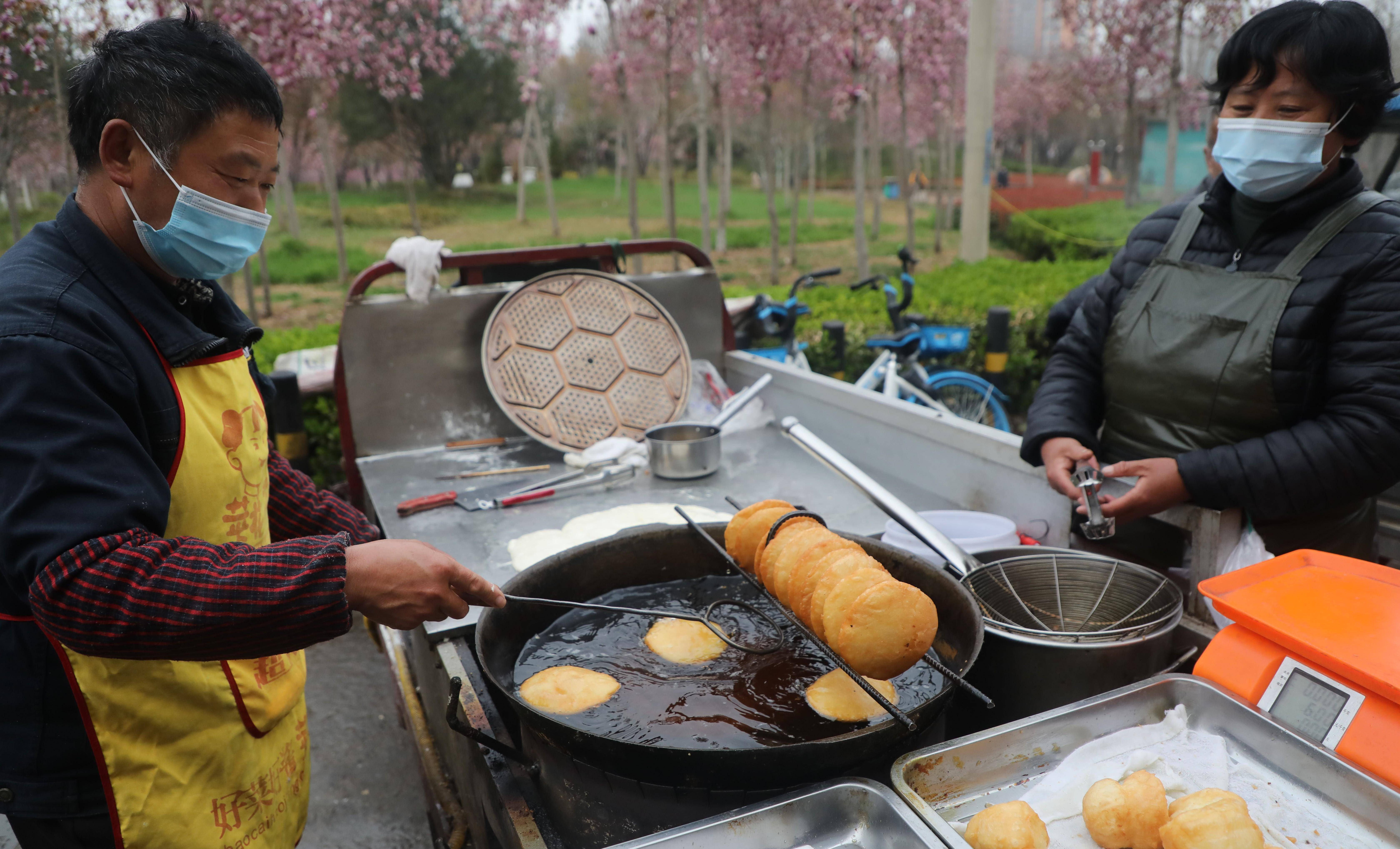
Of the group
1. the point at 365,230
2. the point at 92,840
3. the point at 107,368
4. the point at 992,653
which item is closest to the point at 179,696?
the point at 92,840

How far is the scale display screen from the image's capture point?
1.30 meters

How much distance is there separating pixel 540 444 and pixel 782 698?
2465 millimetres

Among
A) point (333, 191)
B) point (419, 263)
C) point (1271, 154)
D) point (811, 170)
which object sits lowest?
point (419, 263)

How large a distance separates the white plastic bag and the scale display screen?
0.71m

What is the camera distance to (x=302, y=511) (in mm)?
2148

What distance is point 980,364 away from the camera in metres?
7.53

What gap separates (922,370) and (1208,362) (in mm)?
3951

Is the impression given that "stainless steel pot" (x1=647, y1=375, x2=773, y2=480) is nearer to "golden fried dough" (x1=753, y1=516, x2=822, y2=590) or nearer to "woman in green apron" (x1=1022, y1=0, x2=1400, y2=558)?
"woman in green apron" (x1=1022, y1=0, x2=1400, y2=558)

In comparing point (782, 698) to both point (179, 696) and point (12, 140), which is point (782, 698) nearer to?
point (179, 696)

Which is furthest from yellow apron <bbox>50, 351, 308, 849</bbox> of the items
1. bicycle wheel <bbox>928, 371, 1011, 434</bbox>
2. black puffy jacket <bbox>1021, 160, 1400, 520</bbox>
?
bicycle wheel <bbox>928, 371, 1011, 434</bbox>

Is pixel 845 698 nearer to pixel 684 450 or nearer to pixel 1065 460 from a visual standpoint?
pixel 1065 460

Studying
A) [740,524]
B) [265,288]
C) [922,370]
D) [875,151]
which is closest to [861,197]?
[875,151]

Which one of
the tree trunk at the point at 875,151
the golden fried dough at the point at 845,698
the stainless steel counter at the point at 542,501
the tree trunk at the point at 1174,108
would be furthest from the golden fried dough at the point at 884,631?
the tree trunk at the point at 1174,108

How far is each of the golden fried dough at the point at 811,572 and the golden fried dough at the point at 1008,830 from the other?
445mm
